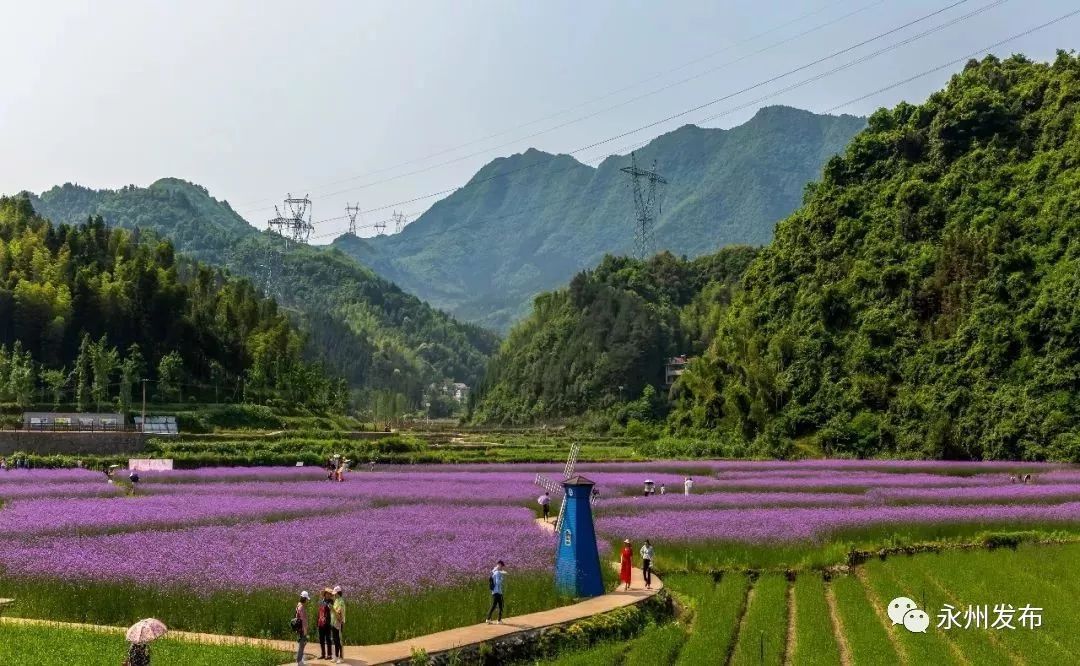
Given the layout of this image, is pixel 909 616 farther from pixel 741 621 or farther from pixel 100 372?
pixel 100 372

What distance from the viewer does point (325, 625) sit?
1889cm

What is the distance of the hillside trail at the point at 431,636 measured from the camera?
753 inches

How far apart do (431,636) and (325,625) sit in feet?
9.32

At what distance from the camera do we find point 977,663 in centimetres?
1955

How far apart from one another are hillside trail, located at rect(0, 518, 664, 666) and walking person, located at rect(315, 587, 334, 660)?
25 cm

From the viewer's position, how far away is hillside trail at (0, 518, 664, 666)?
19.1 metres

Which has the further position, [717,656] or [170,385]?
[170,385]

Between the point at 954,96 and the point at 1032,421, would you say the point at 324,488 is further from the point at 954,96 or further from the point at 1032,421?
the point at 954,96

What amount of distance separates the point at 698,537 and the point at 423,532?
9.23m

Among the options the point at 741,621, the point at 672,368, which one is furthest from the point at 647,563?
the point at 672,368

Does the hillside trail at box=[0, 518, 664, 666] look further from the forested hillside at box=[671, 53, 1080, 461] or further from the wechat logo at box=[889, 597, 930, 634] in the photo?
the forested hillside at box=[671, 53, 1080, 461]

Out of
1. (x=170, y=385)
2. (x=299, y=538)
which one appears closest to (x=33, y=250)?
(x=170, y=385)

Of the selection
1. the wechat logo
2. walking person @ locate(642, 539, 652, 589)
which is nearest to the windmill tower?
walking person @ locate(642, 539, 652, 589)

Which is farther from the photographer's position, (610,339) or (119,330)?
(610,339)
